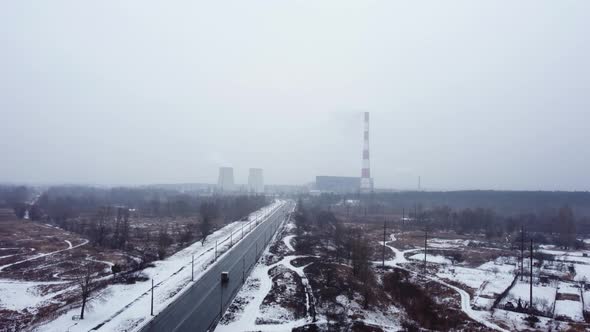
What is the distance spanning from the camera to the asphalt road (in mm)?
22391

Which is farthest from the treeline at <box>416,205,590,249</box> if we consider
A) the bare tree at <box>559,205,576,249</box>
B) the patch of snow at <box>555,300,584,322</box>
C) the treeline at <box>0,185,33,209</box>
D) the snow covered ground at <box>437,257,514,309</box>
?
the treeline at <box>0,185,33,209</box>

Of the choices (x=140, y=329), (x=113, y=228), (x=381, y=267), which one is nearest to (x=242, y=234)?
(x=113, y=228)

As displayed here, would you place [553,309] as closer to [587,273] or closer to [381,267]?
[381,267]

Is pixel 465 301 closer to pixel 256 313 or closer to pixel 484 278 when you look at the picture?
pixel 484 278

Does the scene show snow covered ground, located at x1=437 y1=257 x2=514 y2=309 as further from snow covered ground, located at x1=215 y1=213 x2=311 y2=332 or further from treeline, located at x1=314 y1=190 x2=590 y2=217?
treeline, located at x1=314 y1=190 x2=590 y2=217

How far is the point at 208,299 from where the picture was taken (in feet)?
90.4

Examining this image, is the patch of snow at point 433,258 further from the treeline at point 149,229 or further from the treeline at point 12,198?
the treeline at point 12,198

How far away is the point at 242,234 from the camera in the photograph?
61.3 meters

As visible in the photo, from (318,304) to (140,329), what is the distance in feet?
41.8

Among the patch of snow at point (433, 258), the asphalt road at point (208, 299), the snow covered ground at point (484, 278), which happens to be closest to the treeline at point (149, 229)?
the asphalt road at point (208, 299)

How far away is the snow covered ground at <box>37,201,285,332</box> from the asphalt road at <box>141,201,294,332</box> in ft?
2.78

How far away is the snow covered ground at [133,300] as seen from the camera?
884 inches

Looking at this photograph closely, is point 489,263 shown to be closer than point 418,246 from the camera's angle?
Yes

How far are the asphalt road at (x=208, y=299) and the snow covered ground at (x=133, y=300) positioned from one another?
2.78 ft
